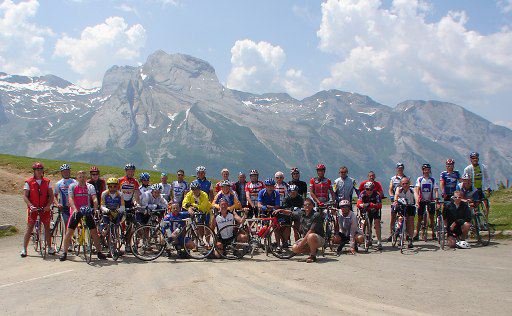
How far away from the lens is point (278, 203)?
1376 centimetres

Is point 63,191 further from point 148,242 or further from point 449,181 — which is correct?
point 449,181

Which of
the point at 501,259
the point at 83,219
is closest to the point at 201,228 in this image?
the point at 83,219

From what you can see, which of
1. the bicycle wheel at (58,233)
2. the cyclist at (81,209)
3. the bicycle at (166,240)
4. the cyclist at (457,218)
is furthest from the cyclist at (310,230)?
the bicycle wheel at (58,233)

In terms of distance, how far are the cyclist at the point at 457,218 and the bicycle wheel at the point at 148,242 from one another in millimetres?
8539

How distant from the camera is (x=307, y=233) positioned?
1230 centimetres

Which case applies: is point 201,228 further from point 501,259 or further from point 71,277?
point 501,259

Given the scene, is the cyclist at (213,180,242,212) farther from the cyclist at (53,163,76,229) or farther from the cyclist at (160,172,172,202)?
the cyclist at (53,163,76,229)

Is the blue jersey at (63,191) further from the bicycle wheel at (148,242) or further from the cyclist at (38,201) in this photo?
the bicycle wheel at (148,242)

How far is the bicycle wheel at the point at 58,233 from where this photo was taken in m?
13.5

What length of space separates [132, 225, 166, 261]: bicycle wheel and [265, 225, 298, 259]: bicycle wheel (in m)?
2.94

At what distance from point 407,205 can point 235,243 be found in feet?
18.0

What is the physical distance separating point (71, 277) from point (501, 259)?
10507mm

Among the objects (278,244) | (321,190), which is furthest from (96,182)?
(321,190)

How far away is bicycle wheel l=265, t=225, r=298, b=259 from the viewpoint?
12578 mm
